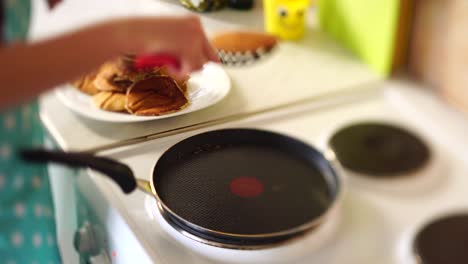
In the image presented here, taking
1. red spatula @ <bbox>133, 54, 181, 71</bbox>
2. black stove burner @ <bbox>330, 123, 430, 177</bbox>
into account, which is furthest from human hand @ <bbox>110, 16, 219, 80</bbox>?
black stove burner @ <bbox>330, 123, 430, 177</bbox>

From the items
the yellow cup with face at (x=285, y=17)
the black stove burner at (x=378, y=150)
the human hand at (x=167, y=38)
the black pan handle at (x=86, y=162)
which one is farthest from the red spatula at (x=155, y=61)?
the yellow cup with face at (x=285, y=17)

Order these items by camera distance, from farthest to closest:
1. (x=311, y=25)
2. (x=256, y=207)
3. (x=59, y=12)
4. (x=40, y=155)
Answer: (x=311, y=25), (x=256, y=207), (x=59, y=12), (x=40, y=155)

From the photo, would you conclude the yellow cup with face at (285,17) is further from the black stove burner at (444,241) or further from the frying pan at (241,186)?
the black stove burner at (444,241)

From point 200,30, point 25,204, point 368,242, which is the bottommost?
point 368,242

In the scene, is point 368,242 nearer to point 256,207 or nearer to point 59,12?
point 256,207

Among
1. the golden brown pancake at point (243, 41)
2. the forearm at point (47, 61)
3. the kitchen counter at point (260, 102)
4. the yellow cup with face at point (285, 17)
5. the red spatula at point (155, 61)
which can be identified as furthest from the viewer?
the yellow cup with face at point (285, 17)

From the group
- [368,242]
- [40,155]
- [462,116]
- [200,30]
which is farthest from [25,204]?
[462,116]

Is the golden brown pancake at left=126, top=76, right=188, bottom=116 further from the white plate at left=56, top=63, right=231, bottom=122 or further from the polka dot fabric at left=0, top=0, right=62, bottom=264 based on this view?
the polka dot fabric at left=0, top=0, right=62, bottom=264

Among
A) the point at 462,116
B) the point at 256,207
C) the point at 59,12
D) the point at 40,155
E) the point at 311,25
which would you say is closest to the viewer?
the point at 40,155
